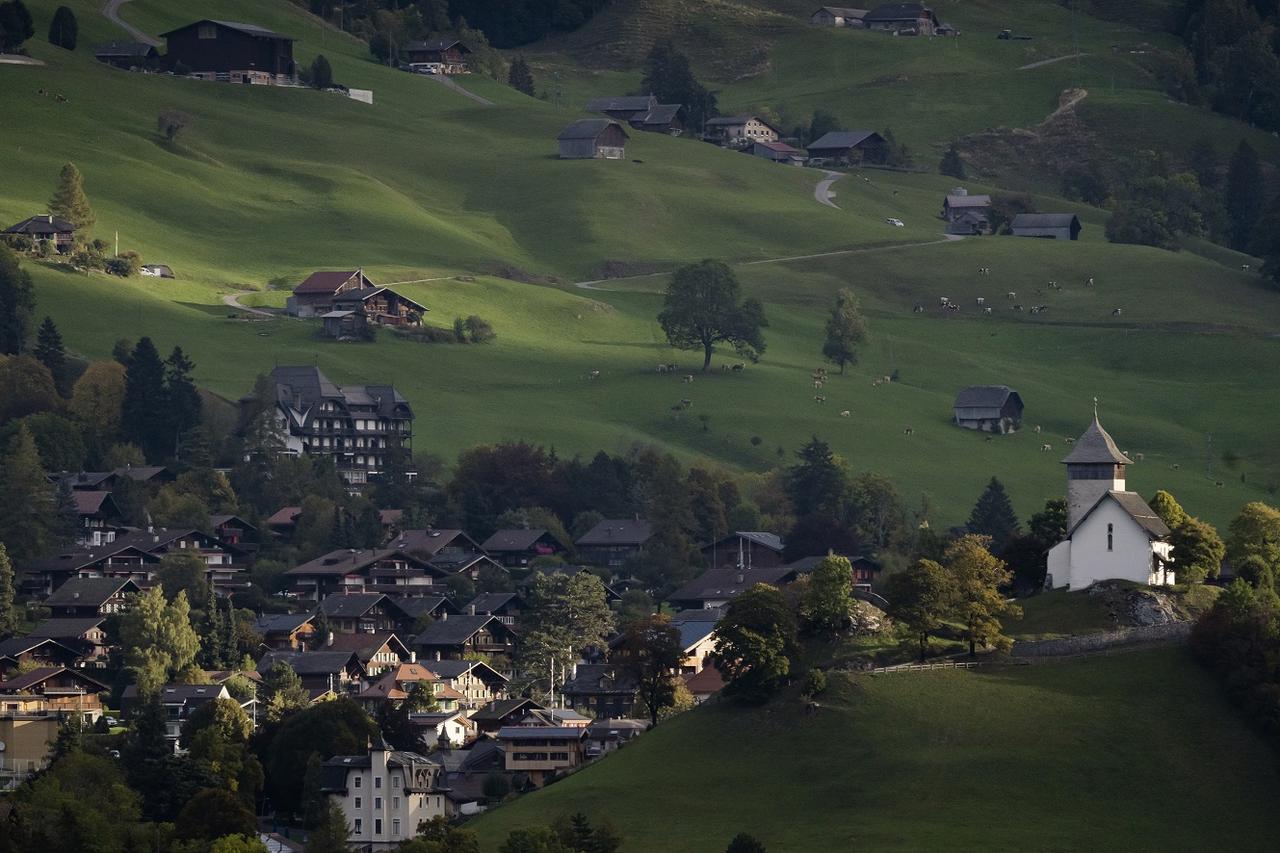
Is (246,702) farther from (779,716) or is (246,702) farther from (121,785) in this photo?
(779,716)

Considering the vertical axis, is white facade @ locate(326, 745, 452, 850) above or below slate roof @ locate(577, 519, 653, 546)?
below

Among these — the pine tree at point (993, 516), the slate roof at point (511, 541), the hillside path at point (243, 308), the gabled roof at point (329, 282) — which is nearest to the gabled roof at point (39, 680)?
the slate roof at point (511, 541)

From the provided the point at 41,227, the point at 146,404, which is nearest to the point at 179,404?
the point at 146,404

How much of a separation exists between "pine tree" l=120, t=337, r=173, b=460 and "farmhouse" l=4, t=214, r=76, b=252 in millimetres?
30474

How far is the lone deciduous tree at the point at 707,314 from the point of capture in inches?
7495

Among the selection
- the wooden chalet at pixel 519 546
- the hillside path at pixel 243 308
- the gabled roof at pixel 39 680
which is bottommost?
the gabled roof at pixel 39 680

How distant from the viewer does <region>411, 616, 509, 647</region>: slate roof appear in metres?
141

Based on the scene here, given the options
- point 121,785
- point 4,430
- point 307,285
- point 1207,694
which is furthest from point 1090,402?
point 121,785

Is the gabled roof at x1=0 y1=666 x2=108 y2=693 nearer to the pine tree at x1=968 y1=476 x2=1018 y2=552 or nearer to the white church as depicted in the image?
the white church

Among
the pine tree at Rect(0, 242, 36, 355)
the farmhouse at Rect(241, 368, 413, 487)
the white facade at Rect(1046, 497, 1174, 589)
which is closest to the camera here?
the white facade at Rect(1046, 497, 1174, 589)

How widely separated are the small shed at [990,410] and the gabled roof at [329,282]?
43.9 m

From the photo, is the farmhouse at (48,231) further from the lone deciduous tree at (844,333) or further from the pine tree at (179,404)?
the lone deciduous tree at (844,333)

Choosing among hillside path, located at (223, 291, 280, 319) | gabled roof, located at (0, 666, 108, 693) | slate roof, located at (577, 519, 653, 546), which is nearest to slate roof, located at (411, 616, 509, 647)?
slate roof, located at (577, 519, 653, 546)

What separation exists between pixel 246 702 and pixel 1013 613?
3820cm
